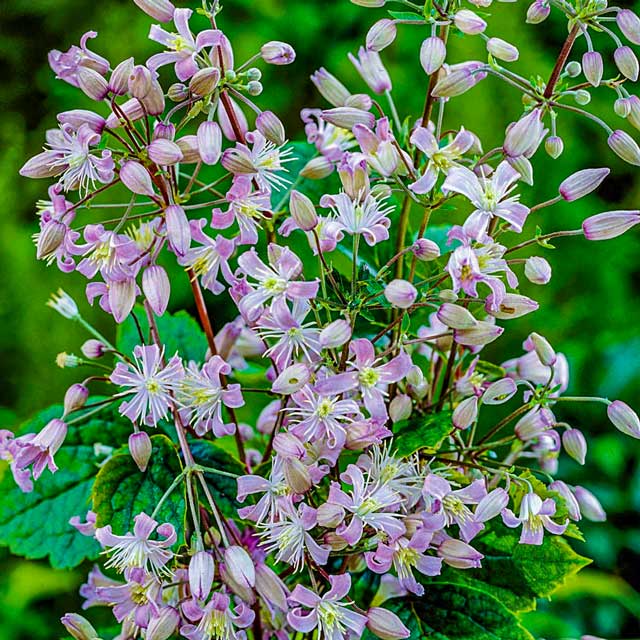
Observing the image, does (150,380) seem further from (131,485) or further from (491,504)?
(491,504)

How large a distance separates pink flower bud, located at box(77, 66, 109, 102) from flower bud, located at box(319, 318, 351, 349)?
7.5 inches

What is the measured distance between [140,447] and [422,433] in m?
0.18

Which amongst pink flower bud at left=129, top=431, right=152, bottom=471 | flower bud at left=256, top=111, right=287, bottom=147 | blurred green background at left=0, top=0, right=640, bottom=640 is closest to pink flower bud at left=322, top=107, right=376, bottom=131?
flower bud at left=256, top=111, right=287, bottom=147

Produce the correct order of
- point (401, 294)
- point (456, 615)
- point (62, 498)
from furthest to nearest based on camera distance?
1. point (62, 498)
2. point (456, 615)
3. point (401, 294)

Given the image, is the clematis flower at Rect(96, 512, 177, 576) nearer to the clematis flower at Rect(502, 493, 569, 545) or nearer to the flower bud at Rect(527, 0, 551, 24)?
the clematis flower at Rect(502, 493, 569, 545)

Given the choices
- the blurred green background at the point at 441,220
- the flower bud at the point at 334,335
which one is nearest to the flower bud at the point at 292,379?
the flower bud at the point at 334,335

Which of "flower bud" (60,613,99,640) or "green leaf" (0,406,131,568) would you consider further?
"green leaf" (0,406,131,568)

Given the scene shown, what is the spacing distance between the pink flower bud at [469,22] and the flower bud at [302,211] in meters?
0.15

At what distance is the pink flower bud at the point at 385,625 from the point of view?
0.55 meters

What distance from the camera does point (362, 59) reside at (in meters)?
0.66

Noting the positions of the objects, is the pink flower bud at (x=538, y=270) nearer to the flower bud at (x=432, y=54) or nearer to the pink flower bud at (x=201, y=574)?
the flower bud at (x=432, y=54)

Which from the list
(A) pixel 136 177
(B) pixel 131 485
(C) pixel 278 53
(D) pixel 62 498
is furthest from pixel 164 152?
(D) pixel 62 498

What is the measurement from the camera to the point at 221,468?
1.98ft

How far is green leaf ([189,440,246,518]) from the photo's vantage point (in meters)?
0.60
